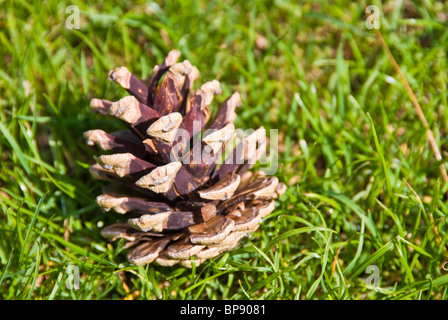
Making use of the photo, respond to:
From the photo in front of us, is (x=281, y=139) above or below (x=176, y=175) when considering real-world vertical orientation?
below

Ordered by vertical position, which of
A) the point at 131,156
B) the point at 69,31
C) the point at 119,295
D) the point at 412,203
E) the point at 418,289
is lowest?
the point at 119,295

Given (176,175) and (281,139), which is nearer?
(176,175)

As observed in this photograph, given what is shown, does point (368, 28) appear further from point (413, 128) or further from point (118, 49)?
point (118, 49)

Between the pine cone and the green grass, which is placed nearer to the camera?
the pine cone
